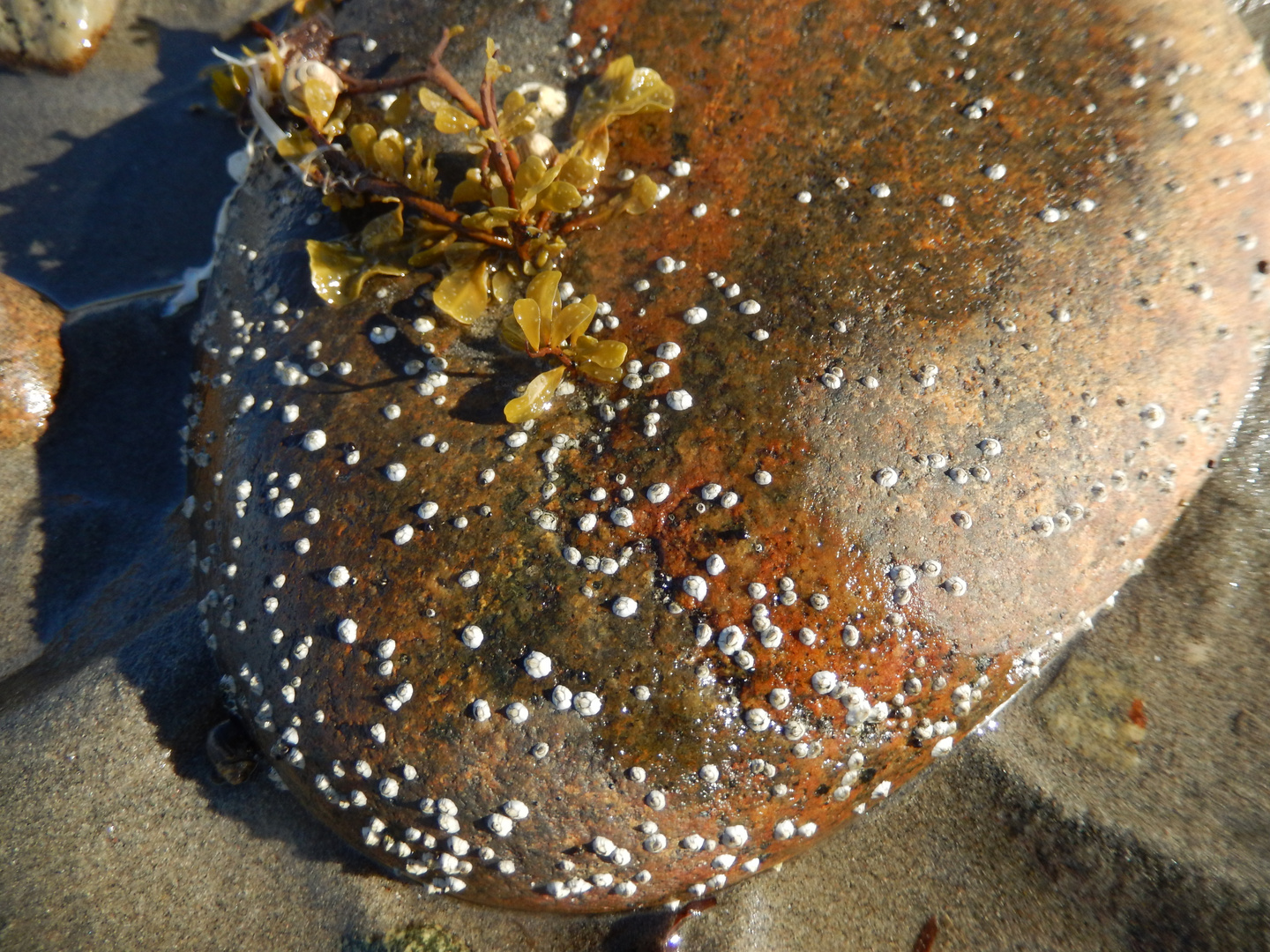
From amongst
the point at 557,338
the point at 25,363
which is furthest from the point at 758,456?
the point at 25,363

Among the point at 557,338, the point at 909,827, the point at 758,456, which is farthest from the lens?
the point at 909,827

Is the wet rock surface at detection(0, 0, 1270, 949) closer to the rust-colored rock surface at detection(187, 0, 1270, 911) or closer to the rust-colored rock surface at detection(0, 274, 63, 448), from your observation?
the rust-colored rock surface at detection(187, 0, 1270, 911)

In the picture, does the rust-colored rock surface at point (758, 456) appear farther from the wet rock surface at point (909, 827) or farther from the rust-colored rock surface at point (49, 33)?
the rust-colored rock surface at point (49, 33)

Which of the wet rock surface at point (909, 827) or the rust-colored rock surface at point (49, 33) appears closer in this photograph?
the wet rock surface at point (909, 827)

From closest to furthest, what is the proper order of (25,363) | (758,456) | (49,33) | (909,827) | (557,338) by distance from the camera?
(758,456) → (557,338) → (909,827) → (25,363) → (49,33)

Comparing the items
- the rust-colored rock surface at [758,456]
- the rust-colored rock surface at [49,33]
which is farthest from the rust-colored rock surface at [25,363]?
the rust-colored rock surface at [49,33]

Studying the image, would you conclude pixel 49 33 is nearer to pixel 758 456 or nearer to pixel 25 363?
pixel 25 363

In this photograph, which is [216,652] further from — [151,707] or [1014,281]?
[1014,281]
